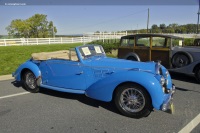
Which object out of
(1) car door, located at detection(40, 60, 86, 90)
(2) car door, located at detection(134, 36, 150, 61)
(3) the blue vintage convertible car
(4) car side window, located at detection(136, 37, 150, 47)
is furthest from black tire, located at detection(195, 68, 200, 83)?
(1) car door, located at detection(40, 60, 86, 90)

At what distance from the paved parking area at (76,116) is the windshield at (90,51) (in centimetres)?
A: 109

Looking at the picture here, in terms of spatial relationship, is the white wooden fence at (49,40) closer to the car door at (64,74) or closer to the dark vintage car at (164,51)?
the dark vintage car at (164,51)

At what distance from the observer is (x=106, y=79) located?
13.0 feet

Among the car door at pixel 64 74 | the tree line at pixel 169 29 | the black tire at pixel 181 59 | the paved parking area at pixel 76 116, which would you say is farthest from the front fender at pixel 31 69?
the tree line at pixel 169 29

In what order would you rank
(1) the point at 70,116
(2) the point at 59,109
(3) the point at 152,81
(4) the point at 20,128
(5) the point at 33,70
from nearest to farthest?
(4) the point at 20,128 < (3) the point at 152,81 < (1) the point at 70,116 < (2) the point at 59,109 < (5) the point at 33,70

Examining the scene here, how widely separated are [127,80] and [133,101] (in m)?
0.44

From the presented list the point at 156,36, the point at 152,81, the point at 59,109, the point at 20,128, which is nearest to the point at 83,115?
the point at 59,109

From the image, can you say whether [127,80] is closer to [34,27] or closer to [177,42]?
[177,42]

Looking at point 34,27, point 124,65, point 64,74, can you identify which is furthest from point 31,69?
point 34,27

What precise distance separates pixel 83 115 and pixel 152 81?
149 centimetres

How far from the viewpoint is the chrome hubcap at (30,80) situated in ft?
17.3

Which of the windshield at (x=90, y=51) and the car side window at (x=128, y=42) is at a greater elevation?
the car side window at (x=128, y=42)

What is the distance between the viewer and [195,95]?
5098mm

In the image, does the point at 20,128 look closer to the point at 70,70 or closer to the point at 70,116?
the point at 70,116
